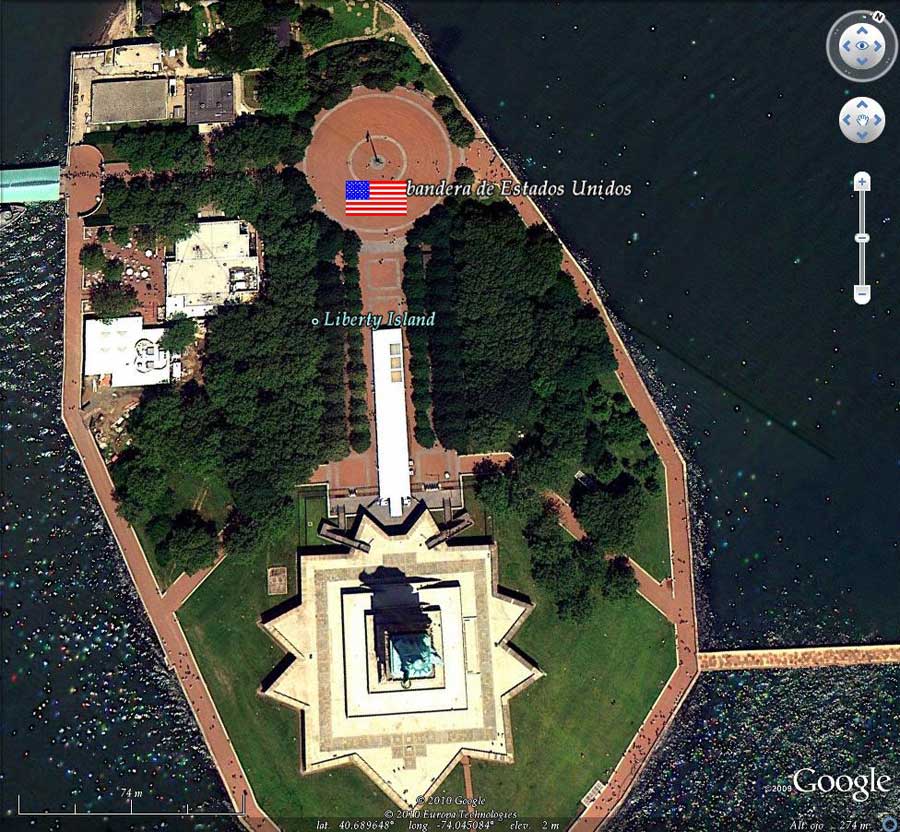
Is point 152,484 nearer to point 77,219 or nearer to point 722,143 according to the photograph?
point 77,219

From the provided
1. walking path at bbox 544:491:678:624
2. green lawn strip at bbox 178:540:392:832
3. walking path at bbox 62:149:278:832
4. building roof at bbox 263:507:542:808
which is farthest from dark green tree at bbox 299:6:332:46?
green lawn strip at bbox 178:540:392:832

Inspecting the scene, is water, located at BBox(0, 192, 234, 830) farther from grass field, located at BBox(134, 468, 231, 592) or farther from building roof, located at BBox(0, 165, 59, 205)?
building roof, located at BBox(0, 165, 59, 205)

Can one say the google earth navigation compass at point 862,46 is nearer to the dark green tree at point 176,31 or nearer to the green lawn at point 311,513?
the dark green tree at point 176,31

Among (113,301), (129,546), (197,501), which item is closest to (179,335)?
(113,301)

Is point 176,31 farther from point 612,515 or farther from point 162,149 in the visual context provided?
point 612,515

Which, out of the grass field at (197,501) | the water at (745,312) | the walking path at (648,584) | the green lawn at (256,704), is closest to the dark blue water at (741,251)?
the water at (745,312)

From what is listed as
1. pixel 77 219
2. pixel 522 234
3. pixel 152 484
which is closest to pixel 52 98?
pixel 77 219
